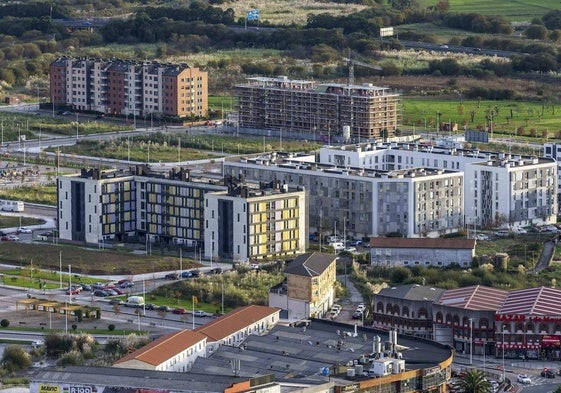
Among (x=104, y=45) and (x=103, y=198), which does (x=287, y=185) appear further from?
(x=104, y=45)

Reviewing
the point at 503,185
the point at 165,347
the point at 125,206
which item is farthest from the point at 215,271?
the point at 165,347

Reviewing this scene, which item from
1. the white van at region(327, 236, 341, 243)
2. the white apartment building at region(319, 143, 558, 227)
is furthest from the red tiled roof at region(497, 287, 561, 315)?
the white apartment building at region(319, 143, 558, 227)

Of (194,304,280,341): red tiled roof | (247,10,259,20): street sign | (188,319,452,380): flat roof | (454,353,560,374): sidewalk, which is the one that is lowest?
(454,353,560,374): sidewalk

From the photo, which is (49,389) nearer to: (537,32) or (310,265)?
(310,265)

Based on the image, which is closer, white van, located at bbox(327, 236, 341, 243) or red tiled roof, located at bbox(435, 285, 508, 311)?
red tiled roof, located at bbox(435, 285, 508, 311)

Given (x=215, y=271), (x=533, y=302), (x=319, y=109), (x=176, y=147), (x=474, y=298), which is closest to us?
(x=533, y=302)

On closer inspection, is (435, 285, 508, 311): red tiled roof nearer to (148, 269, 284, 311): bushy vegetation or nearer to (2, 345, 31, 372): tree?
(148, 269, 284, 311): bushy vegetation

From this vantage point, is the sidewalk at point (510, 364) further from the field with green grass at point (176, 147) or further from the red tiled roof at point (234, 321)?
the field with green grass at point (176, 147)

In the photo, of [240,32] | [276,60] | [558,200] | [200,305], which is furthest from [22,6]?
[200,305]
